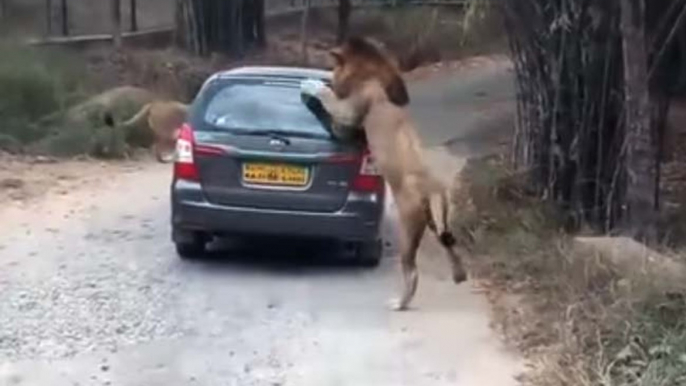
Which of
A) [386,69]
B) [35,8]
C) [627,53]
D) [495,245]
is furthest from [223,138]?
[35,8]

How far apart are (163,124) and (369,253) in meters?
6.46

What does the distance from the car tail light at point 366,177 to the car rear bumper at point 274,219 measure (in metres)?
0.06

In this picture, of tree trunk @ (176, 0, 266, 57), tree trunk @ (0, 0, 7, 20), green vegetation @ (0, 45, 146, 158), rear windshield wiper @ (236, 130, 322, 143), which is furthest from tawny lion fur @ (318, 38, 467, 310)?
tree trunk @ (176, 0, 266, 57)

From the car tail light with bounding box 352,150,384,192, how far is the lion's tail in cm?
55

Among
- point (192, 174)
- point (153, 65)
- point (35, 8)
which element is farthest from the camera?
point (35, 8)

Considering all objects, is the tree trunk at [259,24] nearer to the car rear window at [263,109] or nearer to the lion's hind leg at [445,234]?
the car rear window at [263,109]

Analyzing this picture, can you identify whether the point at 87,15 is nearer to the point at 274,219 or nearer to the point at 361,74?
the point at 274,219

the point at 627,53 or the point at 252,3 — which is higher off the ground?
the point at 627,53

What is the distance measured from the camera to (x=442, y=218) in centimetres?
1046

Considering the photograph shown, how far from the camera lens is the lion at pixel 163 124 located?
1736 centimetres

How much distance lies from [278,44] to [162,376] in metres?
23.1

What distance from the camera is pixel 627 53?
1022 cm

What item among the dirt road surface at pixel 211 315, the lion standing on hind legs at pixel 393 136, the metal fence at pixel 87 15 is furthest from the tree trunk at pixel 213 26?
the lion standing on hind legs at pixel 393 136

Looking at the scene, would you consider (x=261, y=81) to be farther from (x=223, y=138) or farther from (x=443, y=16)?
(x=443, y=16)
